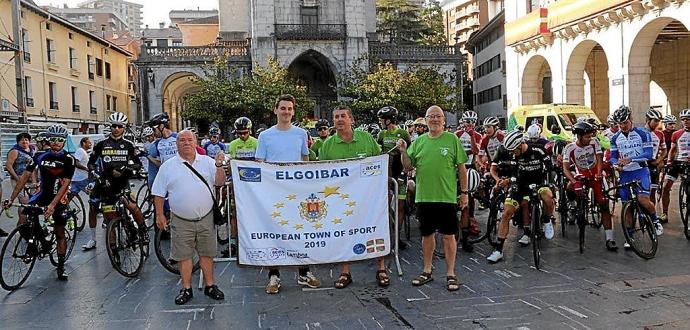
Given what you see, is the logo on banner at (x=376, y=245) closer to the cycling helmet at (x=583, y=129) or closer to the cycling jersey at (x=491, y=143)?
the cycling helmet at (x=583, y=129)

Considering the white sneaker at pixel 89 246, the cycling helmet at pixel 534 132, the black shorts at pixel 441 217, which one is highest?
the cycling helmet at pixel 534 132

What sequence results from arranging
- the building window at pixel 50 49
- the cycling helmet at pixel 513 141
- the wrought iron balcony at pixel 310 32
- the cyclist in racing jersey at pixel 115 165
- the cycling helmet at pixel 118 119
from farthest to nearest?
the wrought iron balcony at pixel 310 32
the building window at pixel 50 49
the cycling helmet at pixel 118 119
the cyclist in racing jersey at pixel 115 165
the cycling helmet at pixel 513 141

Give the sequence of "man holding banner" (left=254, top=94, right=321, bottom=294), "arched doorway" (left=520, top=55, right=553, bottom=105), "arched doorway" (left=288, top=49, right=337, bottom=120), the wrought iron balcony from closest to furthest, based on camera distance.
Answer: "man holding banner" (left=254, top=94, right=321, bottom=294)
"arched doorway" (left=520, top=55, right=553, bottom=105)
the wrought iron balcony
"arched doorway" (left=288, top=49, right=337, bottom=120)

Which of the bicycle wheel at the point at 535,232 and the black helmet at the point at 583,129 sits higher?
the black helmet at the point at 583,129

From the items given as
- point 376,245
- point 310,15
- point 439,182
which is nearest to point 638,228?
point 439,182

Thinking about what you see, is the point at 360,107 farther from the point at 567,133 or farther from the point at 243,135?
the point at 243,135

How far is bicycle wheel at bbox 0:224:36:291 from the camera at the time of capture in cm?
747

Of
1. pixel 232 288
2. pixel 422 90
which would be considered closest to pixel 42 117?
pixel 422 90

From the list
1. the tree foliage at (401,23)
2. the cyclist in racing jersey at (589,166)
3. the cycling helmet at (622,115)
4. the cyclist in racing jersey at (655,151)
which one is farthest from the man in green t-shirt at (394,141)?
the tree foliage at (401,23)

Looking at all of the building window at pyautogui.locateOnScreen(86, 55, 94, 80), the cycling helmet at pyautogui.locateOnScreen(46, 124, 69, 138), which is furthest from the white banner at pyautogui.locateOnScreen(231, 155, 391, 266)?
the building window at pyautogui.locateOnScreen(86, 55, 94, 80)

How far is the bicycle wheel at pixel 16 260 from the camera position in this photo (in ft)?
24.5

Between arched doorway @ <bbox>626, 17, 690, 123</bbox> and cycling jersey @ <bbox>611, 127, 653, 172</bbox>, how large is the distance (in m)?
14.6

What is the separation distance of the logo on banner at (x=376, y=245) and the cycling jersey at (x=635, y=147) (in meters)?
3.89

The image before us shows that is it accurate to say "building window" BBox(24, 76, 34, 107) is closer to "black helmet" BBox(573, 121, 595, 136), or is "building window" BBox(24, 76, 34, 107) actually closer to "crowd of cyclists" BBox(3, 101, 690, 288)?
"crowd of cyclists" BBox(3, 101, 690, 288)
